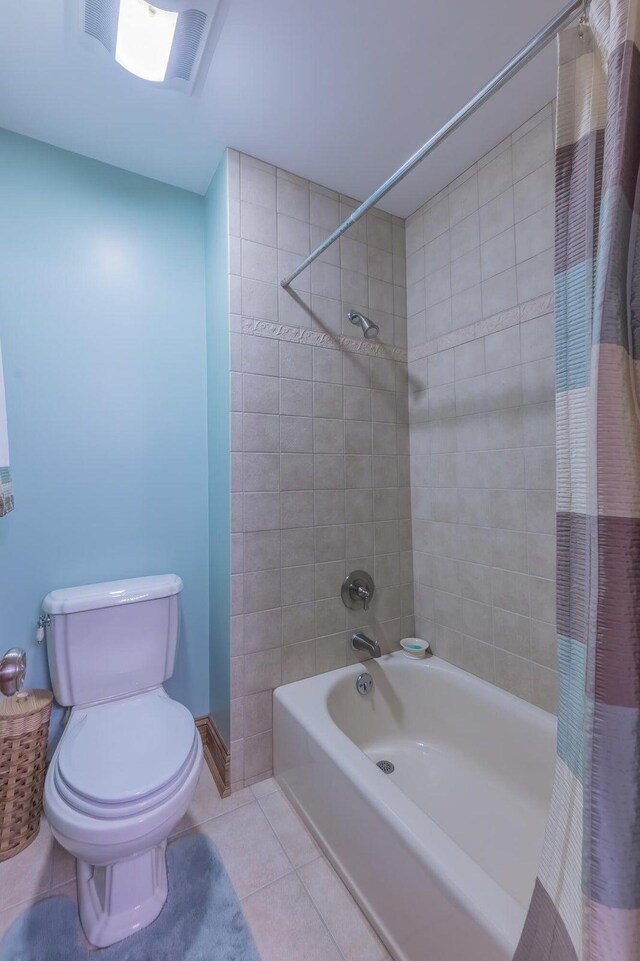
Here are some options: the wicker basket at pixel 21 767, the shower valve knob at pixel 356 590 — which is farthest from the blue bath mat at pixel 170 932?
the shower valve knob at pixel 356 590

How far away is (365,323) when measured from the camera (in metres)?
1.74

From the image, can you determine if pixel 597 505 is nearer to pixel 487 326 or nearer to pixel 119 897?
pixel 487 326

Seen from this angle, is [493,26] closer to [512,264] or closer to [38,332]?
[512,264]

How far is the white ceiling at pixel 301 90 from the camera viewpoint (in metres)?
1.13

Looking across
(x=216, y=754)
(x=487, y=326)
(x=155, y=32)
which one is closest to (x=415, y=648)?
(x=216, y=754)

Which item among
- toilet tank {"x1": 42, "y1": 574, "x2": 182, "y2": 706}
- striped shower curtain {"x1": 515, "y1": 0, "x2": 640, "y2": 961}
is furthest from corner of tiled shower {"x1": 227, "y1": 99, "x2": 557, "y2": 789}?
striped shower curtain {"x1": 515, "y1": 0, "x2": 640, "y2": 961}

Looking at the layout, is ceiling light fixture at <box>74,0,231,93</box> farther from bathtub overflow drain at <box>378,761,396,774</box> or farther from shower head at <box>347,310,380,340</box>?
bathtub overflow drain at <box>378,761,396,774</box>

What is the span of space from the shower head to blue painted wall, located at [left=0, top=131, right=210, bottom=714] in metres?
0.67

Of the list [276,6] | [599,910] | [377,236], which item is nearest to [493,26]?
[276,6]

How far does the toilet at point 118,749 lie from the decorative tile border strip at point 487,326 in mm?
1492

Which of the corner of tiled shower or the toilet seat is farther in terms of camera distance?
the corner of tiled shower

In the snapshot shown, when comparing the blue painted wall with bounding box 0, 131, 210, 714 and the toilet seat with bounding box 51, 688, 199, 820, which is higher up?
the blue painted wall with bounding box 0, 131, 210, 714

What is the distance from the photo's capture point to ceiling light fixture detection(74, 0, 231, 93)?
3.45ft

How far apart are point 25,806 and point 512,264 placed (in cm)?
250
